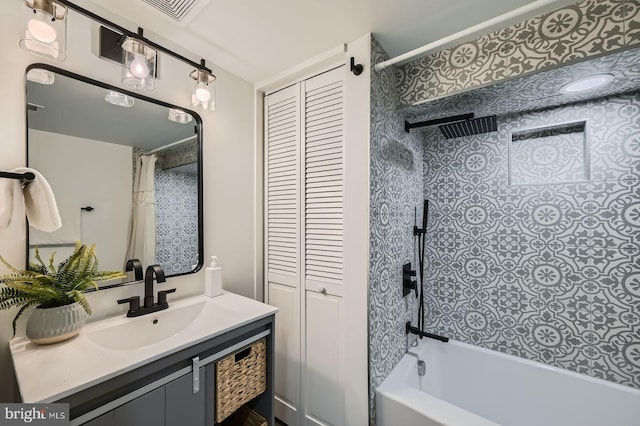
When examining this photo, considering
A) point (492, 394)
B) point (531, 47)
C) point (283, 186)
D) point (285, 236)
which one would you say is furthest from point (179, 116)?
point (492, 394)

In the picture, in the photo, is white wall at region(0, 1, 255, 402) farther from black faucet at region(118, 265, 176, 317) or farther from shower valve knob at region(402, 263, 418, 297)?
shower valve knob at region(402, 263, 418, 297)

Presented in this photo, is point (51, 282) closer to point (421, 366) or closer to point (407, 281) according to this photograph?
point (407, 281)

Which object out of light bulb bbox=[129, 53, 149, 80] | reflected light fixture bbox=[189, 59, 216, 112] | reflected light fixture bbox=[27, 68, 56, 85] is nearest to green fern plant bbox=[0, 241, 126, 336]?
reflected light fixture bbox=[27, 68, 56, 85]

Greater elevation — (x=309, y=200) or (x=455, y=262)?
(x=309, y=200)

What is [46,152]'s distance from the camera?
1101 mm

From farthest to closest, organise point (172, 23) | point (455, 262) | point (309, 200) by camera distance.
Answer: point (455, 262), point (309, 200), point (172, 23)

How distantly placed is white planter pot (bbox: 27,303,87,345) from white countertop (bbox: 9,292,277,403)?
0.12ft

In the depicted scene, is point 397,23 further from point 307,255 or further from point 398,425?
point 398,425

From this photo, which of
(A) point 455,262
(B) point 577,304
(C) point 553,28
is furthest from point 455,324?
(C) point 553,28

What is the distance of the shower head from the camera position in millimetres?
1653

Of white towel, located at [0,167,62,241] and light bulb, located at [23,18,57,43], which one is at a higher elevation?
light bulb, located at [23,18,57,43]

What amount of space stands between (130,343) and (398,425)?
1.41m

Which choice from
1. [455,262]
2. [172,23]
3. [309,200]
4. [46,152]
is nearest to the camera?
[46,152]

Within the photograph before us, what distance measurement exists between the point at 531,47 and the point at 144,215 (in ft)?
6.85
